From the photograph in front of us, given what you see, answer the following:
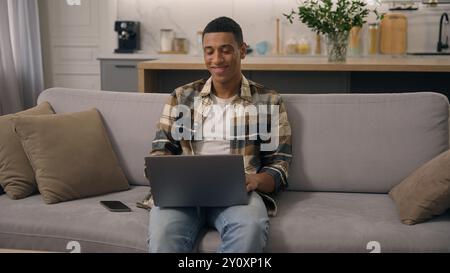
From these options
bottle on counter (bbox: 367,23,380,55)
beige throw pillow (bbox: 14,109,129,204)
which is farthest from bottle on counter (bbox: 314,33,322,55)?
beige throw pillow (bbox: 14,109,129,204)

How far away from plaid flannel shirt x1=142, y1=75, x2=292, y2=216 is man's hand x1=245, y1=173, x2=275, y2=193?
0.05 meters

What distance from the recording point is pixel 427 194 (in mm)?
1863

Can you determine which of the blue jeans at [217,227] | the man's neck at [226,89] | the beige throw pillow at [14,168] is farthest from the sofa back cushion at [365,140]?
the beige throw pillow at [14,168]

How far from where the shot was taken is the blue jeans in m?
1.75

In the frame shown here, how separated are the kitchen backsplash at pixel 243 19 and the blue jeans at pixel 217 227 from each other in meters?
3.57

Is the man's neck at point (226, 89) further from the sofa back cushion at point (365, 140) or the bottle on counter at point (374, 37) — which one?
the bottle on counter at point (374, 37)

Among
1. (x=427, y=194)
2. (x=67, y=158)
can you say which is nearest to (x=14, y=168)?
(x=67, y=158)

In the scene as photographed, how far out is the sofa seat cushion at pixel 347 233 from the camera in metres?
1.82

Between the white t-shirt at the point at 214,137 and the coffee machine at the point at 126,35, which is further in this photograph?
the coffee machine at the point at 126,35

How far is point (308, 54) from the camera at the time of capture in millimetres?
5188

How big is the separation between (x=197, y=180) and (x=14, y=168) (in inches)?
33.3

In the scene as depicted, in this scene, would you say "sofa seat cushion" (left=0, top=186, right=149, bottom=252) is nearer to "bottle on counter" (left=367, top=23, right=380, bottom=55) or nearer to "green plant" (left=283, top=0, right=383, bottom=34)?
"green plant" (left=283, top=0, right=383, bottom=34)

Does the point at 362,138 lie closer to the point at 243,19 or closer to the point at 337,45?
the point at 337,45
